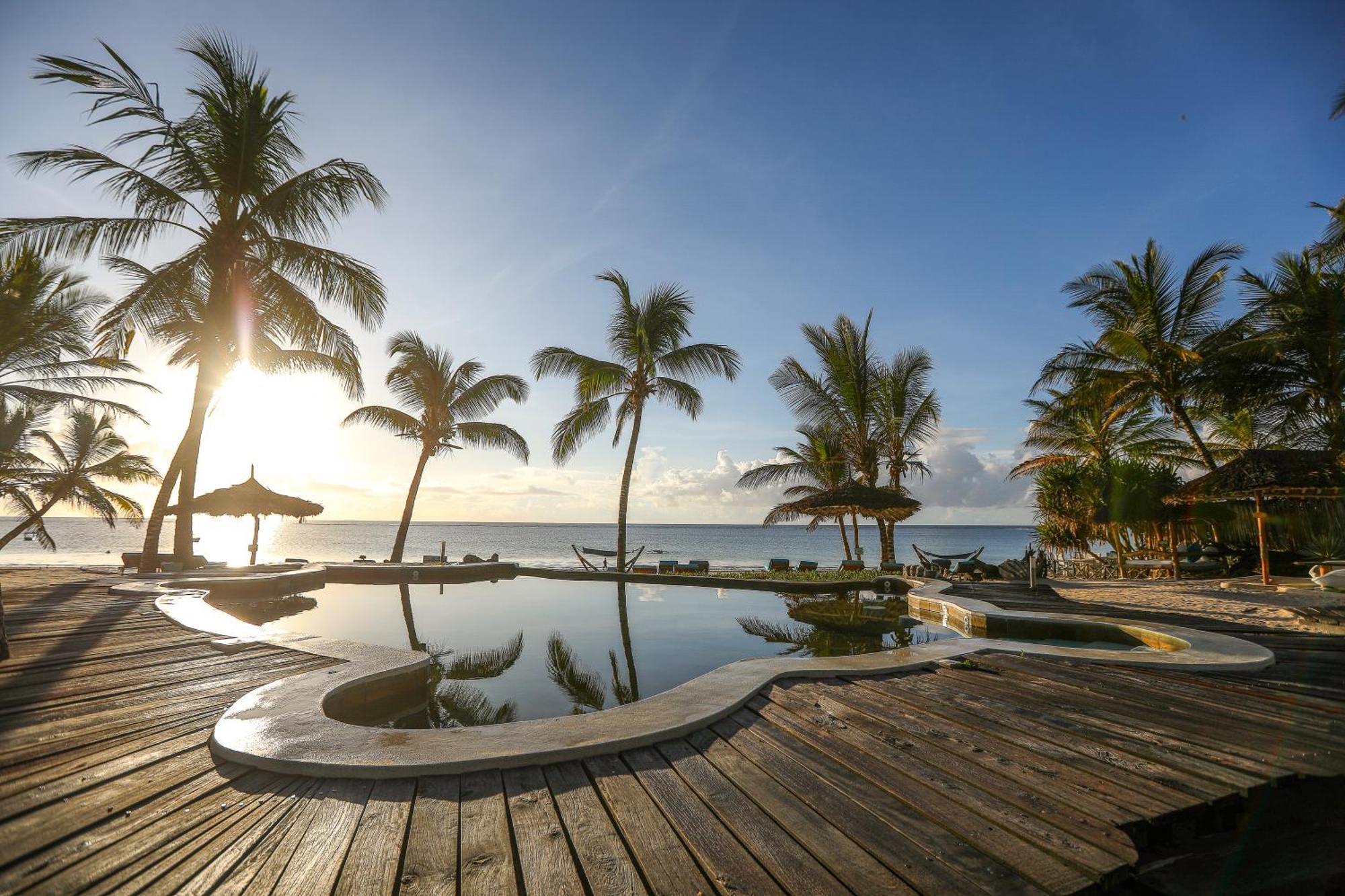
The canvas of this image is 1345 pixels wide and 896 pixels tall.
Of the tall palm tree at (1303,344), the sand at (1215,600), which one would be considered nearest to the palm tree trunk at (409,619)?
the sand at (1215,600)

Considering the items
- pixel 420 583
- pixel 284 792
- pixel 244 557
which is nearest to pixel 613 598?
pixel 420 583

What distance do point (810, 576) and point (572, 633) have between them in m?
8.47

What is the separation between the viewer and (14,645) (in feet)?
16.2

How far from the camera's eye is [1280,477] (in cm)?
1002

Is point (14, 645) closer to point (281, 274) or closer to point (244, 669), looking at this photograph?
point (244, 669)

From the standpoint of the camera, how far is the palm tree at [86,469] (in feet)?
60.2

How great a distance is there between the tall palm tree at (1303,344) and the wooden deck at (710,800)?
1539 centimetres

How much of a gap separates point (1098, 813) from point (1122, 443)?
23.6 meters

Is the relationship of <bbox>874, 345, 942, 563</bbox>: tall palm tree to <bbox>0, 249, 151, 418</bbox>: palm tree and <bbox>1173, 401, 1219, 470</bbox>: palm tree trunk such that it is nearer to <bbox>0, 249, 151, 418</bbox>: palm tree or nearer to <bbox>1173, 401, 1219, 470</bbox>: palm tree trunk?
<bbox>1173, 401, 1219, 470</bbox>: palm tree trunk

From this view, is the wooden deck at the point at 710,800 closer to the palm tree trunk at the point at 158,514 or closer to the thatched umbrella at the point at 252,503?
the palm tree trunk at the point at 158,514

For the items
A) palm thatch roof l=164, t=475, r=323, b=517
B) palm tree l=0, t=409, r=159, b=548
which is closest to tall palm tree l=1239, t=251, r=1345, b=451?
palm thatch roof l=164, t=475, r=323, b=517

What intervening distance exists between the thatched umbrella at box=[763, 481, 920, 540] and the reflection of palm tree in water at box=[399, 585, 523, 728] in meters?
8.82

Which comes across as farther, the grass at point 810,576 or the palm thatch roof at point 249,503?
the palm thatch roof at point 249,503

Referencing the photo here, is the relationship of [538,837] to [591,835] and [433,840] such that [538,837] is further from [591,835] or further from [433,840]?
[433,840]
